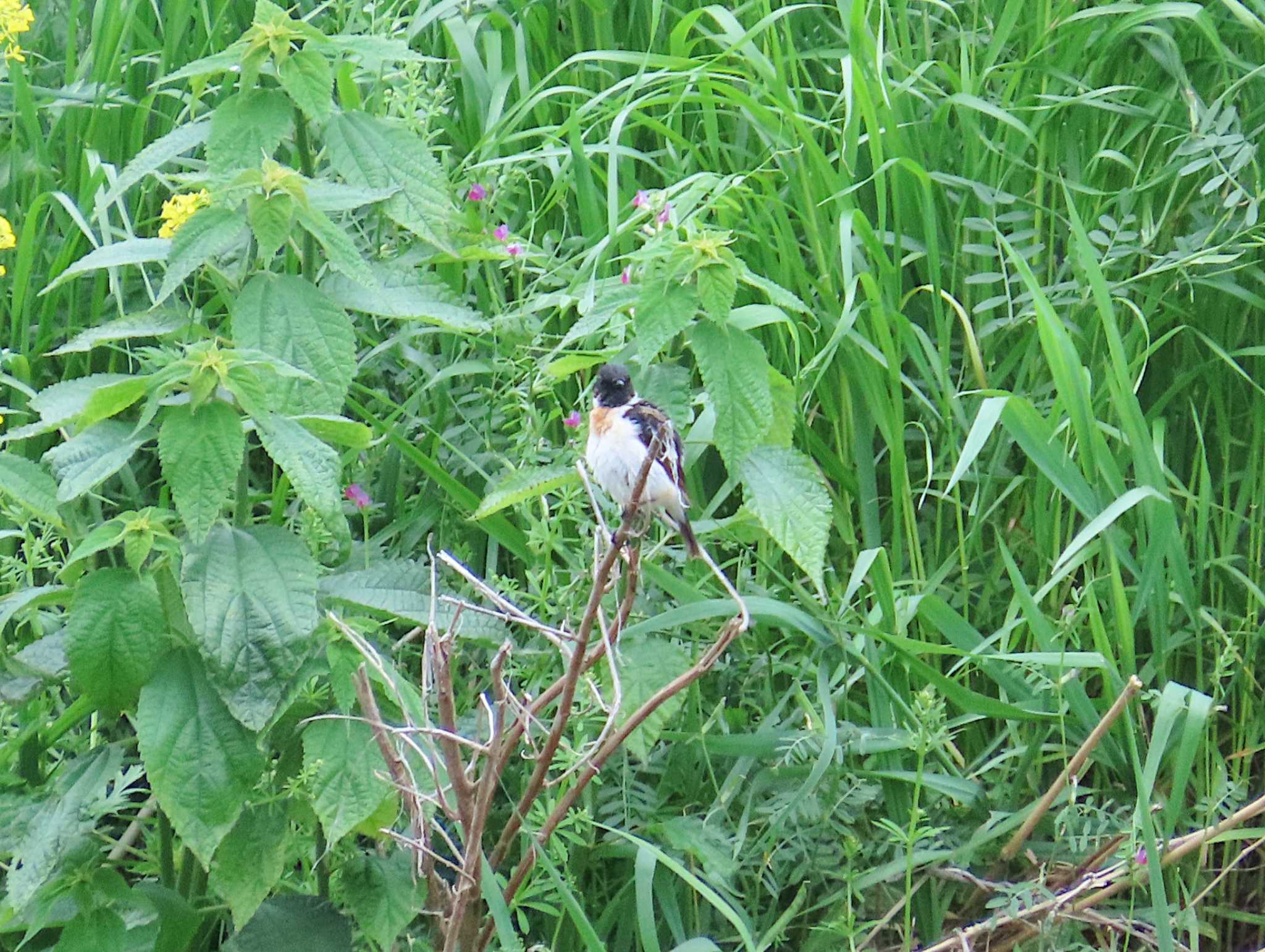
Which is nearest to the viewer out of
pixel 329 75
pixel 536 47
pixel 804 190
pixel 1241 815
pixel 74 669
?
pixel 74 669

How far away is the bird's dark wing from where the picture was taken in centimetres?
279

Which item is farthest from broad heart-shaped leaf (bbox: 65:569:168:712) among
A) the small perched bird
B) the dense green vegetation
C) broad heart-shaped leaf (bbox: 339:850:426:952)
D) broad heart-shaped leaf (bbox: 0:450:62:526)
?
the small perched bird

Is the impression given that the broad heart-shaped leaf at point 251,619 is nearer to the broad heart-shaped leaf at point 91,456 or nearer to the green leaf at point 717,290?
the broad heart-shaped leaf at point 91,456

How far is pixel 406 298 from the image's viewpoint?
108 inches

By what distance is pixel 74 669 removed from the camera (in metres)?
2.38

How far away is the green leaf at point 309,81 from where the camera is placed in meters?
2.59

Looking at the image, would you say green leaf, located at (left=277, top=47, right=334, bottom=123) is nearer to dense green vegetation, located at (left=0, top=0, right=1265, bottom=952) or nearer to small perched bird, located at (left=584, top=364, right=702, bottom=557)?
dense green vegetation, located at (left=0, top=0, right=1265, bottom=952)

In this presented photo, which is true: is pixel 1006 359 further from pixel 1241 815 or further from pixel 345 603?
pixel 345 603

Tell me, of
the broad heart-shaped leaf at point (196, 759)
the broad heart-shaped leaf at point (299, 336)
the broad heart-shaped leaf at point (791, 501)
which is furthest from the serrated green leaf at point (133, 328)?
the broad heart-shaped leaf at point (791, 501)

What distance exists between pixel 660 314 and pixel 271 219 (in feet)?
2.14

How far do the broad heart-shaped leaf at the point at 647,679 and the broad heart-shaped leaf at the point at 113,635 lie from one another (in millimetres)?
787

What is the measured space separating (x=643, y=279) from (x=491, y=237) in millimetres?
574

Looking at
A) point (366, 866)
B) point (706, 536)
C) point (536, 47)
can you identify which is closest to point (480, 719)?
point (366, 866)

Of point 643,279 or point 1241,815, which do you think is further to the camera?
point 1241,815
